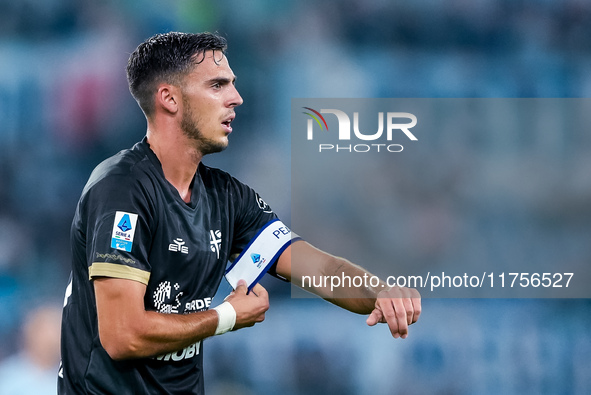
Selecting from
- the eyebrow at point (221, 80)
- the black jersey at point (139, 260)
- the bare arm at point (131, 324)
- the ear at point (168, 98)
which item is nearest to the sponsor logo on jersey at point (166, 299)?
the black jersey at point (139, 260)

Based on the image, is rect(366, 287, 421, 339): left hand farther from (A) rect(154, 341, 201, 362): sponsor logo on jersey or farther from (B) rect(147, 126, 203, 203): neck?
(B) rect(147, 126, 203, 203): neck

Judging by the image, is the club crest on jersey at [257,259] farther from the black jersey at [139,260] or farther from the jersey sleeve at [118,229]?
the jersey sleeve at [118,229]

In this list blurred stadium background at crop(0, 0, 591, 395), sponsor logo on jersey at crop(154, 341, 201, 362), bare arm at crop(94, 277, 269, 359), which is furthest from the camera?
blurred stadium background at crop(0, 0, 591, 395)

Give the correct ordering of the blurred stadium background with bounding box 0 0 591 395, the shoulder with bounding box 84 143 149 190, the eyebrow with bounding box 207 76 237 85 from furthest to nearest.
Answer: the blurred stadium background with bounding box 0 0 591 395 < the eyebrow with bounding box 207 76 237 85 < the shoulder with bounding box 84 143 149 190

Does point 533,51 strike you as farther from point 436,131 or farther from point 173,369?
point 173,369

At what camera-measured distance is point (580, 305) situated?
4410 mm

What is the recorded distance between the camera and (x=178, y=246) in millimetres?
2451

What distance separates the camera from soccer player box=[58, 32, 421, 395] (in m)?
2.22

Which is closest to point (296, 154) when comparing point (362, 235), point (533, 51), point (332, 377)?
point (362, 235)

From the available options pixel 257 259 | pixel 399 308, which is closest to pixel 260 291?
pixel 257 259

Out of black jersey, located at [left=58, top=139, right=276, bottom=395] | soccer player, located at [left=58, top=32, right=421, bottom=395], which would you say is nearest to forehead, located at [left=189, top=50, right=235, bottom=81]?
soccer player, located at [left=58, top=32, right=421, bottom=395]

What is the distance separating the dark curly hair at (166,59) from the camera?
2.68 meters

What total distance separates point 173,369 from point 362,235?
2162 millimetres

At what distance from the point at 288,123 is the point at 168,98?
197 centimetres
